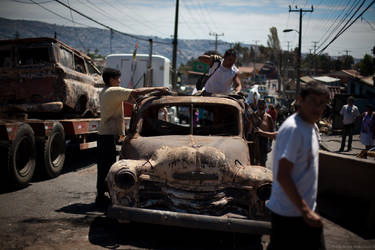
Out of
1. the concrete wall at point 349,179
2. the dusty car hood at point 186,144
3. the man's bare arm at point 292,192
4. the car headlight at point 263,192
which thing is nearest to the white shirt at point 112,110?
the dusty car hood at point 186,144

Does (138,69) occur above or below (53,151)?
above

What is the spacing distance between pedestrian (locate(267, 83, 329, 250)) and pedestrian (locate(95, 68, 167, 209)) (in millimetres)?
3410

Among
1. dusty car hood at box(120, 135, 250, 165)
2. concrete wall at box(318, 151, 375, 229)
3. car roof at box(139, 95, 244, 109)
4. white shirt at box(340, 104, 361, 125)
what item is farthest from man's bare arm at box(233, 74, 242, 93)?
white shirt at box(340, 104, 361, 125)

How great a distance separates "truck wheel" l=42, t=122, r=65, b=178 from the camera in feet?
24.7

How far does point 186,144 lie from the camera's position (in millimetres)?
5156

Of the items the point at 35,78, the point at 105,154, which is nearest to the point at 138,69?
the point at 35,78

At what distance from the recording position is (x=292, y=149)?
267cm

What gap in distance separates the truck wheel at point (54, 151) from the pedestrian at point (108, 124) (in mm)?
2132

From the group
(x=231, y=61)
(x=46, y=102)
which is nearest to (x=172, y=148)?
(x=231, y=61)

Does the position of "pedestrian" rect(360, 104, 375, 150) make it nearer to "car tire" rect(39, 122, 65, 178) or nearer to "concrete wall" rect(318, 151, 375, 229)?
"concrete wall" rect(318, 151, 375, 229)

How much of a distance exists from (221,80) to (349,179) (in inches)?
117

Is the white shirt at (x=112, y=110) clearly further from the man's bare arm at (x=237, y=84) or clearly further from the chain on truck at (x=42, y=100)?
the man's bare arm at (x=237, y=84)

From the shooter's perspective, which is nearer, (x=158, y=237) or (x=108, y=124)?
(x=158, y=237)

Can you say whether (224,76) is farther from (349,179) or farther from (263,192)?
(263,192)
